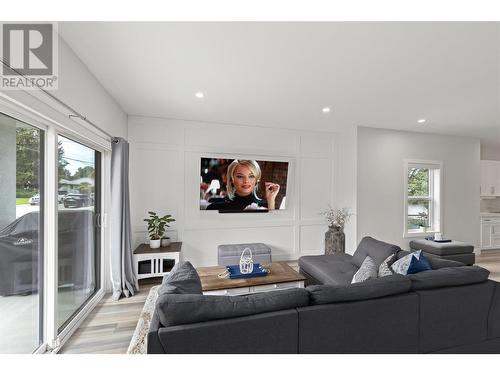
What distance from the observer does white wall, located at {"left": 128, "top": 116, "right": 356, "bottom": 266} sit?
3779 millimetres

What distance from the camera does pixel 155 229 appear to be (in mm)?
3535

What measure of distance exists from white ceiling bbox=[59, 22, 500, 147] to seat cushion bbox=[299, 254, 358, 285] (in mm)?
2104

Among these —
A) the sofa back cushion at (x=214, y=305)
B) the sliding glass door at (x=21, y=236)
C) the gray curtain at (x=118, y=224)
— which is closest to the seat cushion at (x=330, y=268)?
the sofa back cushion at (x=214, y=305)

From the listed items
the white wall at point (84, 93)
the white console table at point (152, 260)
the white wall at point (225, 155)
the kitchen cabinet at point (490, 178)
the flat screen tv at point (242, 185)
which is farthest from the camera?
the kitchen cabinet at point (490, 178)

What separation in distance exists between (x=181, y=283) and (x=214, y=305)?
1.32 feet

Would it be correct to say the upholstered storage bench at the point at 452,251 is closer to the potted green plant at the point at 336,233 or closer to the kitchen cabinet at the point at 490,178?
the potted green plant at the point at 336,233

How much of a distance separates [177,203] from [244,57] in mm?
2628

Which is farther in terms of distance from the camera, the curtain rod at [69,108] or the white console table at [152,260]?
the white console table at [152,260]

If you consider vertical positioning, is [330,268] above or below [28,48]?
below

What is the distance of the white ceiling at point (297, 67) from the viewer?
1.69 m

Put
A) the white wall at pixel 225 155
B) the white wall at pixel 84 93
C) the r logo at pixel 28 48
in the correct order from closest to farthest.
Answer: the r logo at pixel 28 48 → the white wall at pixel 84 93 → the white wall at pixel 225 155

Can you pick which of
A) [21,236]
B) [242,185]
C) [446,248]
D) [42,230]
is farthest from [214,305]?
[446,248]

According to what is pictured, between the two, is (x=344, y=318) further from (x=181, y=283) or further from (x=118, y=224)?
(x=118, y=224)

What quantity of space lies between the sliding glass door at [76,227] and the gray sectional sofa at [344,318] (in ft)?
4.71
